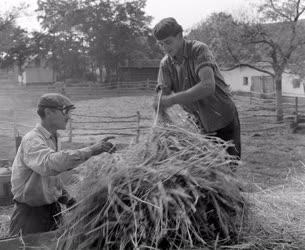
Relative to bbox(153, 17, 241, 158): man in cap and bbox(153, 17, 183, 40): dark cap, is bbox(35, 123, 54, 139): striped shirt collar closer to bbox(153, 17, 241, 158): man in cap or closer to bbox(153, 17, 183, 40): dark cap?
bbox(153, 17, 241, 158): man in cap

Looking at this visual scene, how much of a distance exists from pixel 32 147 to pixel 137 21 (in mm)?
42914

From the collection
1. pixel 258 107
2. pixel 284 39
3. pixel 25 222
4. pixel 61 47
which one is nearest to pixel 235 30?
pixel 284 39

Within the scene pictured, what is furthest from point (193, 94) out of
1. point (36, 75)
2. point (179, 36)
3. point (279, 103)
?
point (36, 75)

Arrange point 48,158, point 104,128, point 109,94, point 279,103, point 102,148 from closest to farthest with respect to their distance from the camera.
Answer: point 102,148
point 48,158
point 104,128
point 279,103
point 109,94

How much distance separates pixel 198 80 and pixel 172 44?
0.33 m

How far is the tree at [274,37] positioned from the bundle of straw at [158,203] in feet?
58.9

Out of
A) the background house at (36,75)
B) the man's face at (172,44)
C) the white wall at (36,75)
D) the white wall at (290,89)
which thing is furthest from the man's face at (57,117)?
the white wall at (36,75)

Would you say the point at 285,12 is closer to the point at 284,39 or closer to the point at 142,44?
the point at 284,39

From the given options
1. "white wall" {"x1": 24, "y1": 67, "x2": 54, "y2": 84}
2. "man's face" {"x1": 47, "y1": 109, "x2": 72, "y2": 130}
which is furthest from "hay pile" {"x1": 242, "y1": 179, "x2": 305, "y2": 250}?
"white wall" {"x1": 24, "y1": 67, "x2": 54, "y2": 84}

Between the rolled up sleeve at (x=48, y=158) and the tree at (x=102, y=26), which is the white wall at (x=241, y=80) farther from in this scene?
the rolled up sleeve at (x=48, y=158)

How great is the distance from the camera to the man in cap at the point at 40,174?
10.0 feet

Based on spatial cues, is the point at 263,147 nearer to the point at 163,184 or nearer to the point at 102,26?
the point at 163,184

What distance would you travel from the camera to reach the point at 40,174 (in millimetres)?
3174

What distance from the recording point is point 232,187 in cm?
230
